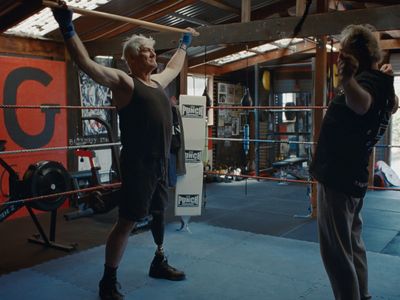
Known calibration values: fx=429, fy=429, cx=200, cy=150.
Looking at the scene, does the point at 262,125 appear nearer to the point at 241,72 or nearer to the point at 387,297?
the point at 241,72

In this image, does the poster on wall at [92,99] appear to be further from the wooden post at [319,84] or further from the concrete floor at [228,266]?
the wooden post at [319,84]

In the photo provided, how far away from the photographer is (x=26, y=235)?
4.06 m

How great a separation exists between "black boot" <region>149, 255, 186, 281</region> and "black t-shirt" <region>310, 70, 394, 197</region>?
1.32 m

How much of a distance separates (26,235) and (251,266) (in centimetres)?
226

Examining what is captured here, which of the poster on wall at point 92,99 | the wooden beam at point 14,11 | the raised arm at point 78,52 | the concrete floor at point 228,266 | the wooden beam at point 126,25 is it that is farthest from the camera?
the poster on wall at point 92,99

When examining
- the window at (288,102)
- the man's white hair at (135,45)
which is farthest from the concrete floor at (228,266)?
the window at (288,102)

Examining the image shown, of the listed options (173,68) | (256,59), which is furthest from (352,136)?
(256,59)

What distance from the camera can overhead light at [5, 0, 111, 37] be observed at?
4684 mm

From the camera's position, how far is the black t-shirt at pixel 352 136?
170 centimetres

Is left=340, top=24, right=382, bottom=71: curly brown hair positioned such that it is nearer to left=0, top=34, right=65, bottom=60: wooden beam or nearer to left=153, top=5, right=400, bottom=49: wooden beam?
left=153, top=5, right=400, bottom=49: wooden beam

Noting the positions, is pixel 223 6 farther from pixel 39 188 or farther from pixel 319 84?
pixel 39 188

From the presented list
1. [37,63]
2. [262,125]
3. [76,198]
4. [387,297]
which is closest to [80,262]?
[76,198]

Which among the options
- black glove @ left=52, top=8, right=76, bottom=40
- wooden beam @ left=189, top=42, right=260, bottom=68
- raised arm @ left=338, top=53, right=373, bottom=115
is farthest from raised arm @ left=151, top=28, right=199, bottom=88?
wooden beam @ left=189, top=42, right=260, bottom=68

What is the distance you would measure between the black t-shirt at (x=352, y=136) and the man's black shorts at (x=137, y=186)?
92 centimetres
